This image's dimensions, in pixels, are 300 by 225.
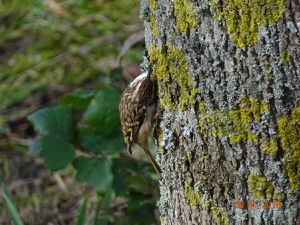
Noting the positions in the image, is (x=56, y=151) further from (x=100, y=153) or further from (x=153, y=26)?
(x=153, y=26)

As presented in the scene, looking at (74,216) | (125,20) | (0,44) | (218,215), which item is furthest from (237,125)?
(0,44)

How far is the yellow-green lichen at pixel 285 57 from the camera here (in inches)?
95.2

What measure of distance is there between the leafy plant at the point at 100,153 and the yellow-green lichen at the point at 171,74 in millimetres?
1037

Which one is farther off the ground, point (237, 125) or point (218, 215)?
point (237, 125)

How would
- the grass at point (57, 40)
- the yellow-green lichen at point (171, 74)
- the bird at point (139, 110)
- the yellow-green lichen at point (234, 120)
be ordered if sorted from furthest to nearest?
the grass at point (57, 40) → the bird at point (139, 110) → the yellow-green lichen at point (171, 74) → the yellow-green lichen at point (234, 120)

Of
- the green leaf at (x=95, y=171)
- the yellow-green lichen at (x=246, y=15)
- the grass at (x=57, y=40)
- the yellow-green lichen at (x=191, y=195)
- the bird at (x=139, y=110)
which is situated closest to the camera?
the yellow-green lichen at (x=246, y=15)

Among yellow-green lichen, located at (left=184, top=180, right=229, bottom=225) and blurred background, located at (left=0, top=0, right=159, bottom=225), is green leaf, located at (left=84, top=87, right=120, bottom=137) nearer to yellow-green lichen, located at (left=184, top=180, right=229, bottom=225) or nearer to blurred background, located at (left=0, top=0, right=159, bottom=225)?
blurred background, located at (left=0, top=0, right=159, bottom=225)

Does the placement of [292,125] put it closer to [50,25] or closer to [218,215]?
[218,215]

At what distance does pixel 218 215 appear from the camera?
107 inches

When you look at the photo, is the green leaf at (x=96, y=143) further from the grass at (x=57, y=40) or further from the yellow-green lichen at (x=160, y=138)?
the grass at (x=57, y=40)

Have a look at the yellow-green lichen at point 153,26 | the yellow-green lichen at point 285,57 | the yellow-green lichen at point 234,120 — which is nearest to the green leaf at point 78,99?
the yellow-green lichen at point 153,26

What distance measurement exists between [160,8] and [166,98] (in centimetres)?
31

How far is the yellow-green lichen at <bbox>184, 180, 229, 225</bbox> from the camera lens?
2.70 m
